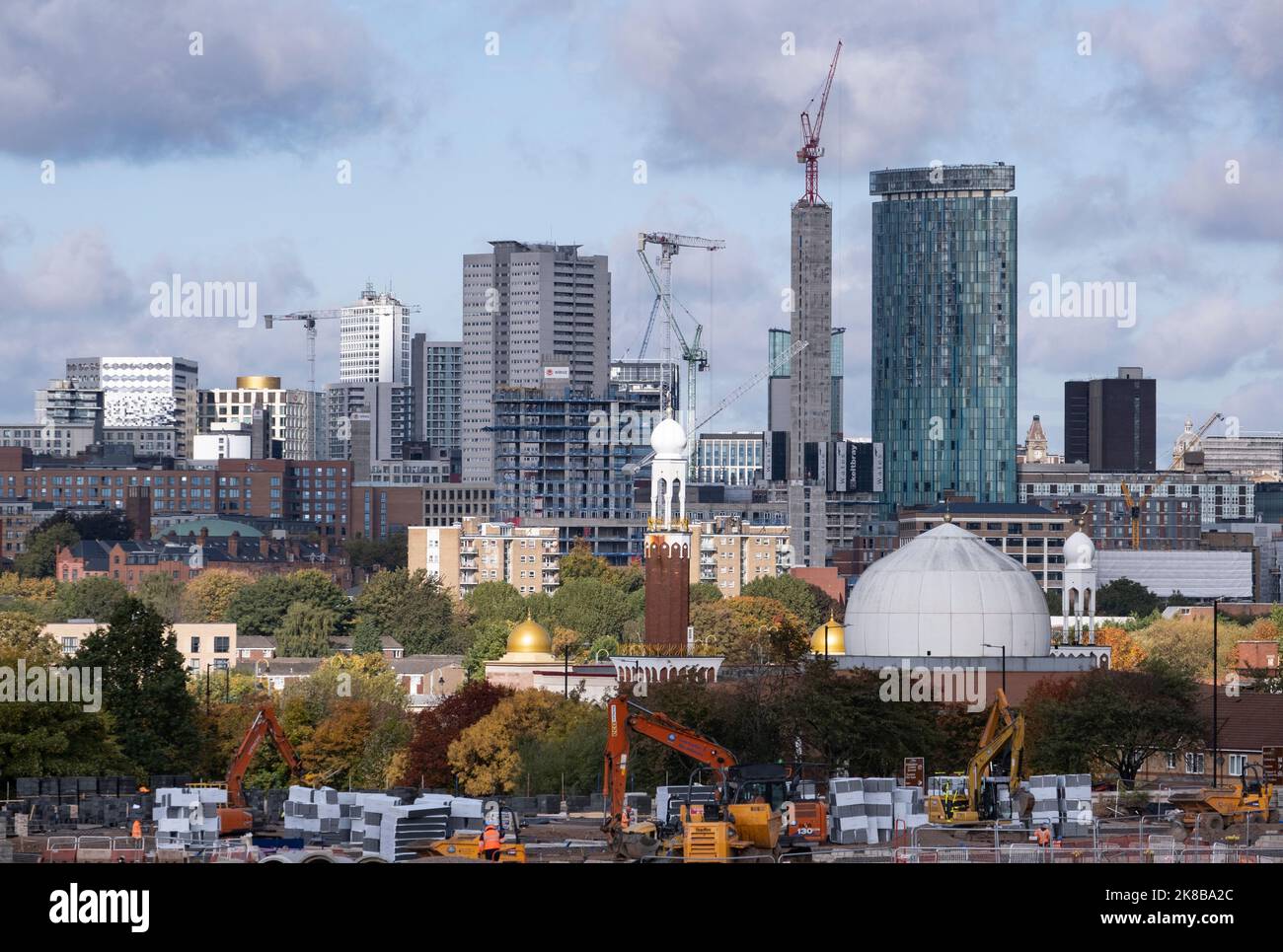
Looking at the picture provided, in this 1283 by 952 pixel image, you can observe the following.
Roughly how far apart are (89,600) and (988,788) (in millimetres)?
128855

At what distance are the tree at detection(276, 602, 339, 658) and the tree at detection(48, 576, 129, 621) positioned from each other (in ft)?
38.2

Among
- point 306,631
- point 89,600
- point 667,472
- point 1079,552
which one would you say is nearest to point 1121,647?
point 1079,552

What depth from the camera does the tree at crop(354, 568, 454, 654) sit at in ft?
614

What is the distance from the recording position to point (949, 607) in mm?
105312

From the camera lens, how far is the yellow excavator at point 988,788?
6881cm

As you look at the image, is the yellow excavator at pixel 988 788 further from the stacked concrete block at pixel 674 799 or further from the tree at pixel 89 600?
the tree at pixel 89 600

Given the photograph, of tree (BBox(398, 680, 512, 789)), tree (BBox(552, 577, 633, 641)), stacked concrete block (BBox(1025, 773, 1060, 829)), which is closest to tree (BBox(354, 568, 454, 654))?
tree (BBox(552, 577, 633, 641))

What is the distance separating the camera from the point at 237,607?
643 feet

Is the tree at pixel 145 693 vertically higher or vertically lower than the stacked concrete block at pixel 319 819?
higher

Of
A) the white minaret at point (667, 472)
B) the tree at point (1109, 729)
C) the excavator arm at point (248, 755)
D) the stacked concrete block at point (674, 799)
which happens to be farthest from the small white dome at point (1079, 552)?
the stacked concrete block at point (674, 799)

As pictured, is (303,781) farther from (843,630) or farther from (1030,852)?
(1030,852)

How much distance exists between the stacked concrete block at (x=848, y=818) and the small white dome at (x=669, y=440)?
178ft

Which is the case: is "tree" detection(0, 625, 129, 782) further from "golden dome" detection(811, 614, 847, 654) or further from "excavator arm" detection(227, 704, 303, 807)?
"golden dome" detection(811, 614, 847, 654)
